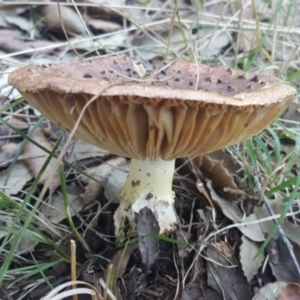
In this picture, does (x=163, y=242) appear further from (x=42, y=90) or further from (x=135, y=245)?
(x=42, y=90)

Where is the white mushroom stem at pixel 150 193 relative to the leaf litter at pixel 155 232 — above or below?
above

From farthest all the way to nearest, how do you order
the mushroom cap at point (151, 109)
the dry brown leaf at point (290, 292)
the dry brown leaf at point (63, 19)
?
the dry brown leaf at point (63, 19) → the dry brown leaf at point (290, 292) → the mushroom cap at point (151, 109)

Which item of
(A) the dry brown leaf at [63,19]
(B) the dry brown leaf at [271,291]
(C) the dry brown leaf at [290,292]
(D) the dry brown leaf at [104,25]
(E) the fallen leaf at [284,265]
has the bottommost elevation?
(E) the fallen leaf at [284,265]

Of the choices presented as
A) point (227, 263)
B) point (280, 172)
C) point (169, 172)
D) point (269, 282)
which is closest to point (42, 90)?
point (169, 172)

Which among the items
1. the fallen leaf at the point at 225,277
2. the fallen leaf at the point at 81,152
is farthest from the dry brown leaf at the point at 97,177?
the fallen leaf at the point at 225,277

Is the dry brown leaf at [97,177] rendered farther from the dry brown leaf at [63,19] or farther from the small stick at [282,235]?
the dry brown leaf at [63,19]

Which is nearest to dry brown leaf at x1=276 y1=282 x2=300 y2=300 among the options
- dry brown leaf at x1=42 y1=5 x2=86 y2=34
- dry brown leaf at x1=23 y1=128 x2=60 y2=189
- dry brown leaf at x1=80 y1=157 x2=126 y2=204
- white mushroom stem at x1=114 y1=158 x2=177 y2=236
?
white mushroom stem at x1=114 y1=158 x2=177 y2=236
